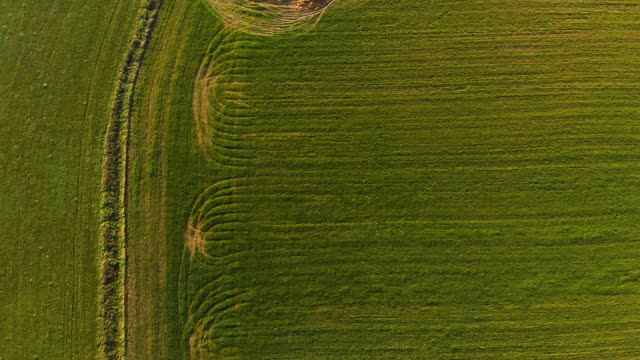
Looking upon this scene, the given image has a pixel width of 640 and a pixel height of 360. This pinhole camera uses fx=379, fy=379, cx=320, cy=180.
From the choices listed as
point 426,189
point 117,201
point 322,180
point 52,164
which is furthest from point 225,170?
Result: point 426,189

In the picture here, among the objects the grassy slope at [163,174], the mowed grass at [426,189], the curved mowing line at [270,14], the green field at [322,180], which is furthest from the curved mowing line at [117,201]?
the curved mowing line at [270,14]

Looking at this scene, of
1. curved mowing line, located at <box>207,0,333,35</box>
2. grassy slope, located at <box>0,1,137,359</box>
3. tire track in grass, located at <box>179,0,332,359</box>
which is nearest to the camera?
grassy slope, located at <box>0,1,137,359</box>

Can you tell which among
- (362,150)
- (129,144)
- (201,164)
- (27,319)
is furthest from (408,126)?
(27,319)

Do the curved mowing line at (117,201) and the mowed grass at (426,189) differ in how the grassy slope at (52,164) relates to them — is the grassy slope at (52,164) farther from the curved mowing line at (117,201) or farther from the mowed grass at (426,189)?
the mowed grass at (426,189)

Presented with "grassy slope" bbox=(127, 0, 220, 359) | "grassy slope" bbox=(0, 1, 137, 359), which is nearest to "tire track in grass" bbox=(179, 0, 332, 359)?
"grassy slope" bbox=(127, 0, 220, 359)

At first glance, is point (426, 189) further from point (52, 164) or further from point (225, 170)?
point (52, 164)

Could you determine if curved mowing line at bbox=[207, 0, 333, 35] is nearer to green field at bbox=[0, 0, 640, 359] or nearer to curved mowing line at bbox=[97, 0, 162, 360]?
green field at bbox=[0, 0, 640, 359]
